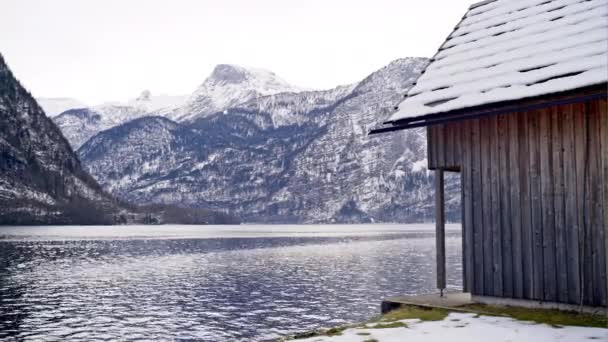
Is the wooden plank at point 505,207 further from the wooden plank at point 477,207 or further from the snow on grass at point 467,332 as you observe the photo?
the snow on grass at point 467,332

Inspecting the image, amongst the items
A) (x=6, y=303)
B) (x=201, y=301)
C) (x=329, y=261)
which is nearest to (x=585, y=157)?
(x=201, y=301)

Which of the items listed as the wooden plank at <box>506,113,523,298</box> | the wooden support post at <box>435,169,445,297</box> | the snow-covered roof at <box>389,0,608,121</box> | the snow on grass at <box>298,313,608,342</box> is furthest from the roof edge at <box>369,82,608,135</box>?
the snow on grass at <box>298,313,608,342</box>

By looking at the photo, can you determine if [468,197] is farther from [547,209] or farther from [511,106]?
[511,106]

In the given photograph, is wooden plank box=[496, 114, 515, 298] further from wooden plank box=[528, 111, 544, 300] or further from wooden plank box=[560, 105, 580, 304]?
wooden plank box=[560, 105, 580, 304]

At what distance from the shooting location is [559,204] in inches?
596

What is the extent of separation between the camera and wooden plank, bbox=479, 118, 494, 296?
16625mm

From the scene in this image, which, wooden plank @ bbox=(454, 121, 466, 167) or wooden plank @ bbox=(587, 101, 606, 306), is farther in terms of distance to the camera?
wooden plank @ bbox=(454, 121, 466, 167)

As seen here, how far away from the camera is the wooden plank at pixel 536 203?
15453 millimetres

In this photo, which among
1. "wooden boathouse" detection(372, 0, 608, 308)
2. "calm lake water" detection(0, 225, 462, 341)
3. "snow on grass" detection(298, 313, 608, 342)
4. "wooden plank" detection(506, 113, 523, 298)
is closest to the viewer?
"snow on grass" detection(298, 313, 608, 342)

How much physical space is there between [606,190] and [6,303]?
47.0 m

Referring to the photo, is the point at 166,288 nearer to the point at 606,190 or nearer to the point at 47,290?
the point at 47,290

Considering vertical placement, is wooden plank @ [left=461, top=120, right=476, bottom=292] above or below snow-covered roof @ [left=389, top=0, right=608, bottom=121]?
below

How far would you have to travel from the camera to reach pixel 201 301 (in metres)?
50.9

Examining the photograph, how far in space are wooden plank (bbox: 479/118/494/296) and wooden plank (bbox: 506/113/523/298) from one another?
60 centimetres
